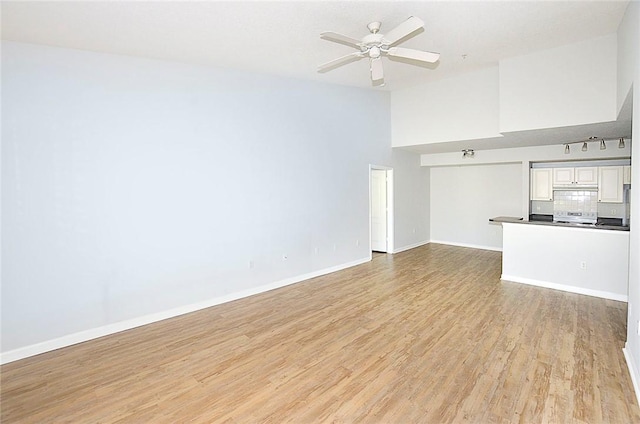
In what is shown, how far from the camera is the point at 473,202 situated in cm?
820

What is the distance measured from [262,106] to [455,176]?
576cm

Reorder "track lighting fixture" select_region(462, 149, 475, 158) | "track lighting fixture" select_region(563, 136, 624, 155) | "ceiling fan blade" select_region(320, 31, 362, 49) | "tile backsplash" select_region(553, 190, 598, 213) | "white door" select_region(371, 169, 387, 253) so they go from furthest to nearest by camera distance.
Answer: "white door" select_region(371, 169, 387, 253)
"track lighting fixture" select_region(462, 149, 475, 158)
"tile backsplash" select_region(553, 190, 598, 213)
"track lighting fixture" select_region(563, 136, 624, 155)
"ceiling fan blade" select_region(320, 31, 362, 49)

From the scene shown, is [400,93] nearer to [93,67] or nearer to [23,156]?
[93,67]

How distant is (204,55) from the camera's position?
3.85 meters

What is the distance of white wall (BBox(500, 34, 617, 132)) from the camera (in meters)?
3.98

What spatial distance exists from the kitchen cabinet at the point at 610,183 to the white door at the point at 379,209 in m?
3.97

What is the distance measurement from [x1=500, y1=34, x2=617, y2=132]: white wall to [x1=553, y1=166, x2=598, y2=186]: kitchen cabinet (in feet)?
8.40

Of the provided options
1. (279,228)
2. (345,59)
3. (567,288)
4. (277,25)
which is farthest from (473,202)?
(277,25)

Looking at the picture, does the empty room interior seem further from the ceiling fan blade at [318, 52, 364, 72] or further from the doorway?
the doorway

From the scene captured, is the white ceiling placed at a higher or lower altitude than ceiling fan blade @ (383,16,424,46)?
higher

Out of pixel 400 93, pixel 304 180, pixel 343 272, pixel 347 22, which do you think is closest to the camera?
pixel 347 22

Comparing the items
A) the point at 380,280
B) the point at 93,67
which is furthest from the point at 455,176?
the point at 93,67

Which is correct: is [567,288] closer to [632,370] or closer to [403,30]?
[632,370]

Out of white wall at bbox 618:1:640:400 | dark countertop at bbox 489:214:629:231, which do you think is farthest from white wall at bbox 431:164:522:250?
white wall at bbox 618:1:640:400
